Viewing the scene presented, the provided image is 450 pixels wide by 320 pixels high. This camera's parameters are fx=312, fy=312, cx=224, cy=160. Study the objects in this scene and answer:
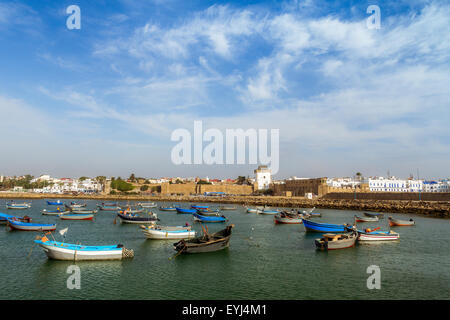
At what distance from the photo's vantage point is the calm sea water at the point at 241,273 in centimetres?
1099

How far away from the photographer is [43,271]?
13.3 m

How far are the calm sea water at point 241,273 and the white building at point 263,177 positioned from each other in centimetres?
8785

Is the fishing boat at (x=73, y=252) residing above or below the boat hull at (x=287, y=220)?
above

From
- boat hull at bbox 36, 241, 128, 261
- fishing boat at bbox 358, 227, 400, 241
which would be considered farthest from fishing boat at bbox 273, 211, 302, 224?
boat hull at bbox 36, 241, 128, 261

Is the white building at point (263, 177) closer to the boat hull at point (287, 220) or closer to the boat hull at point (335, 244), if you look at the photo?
the boat hull at point (287, 220)

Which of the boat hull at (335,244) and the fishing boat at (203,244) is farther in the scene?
the boat hull at (335,244)

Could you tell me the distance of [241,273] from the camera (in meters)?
13.5

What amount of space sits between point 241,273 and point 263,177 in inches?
3829

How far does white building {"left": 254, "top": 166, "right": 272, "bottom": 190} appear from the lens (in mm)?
108550

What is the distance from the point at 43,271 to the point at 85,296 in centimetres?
407

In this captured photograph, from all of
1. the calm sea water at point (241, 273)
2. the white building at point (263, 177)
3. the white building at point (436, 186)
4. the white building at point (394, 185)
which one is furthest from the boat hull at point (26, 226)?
the white building at point (436, 186)

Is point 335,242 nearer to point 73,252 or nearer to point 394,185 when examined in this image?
point 73,252
